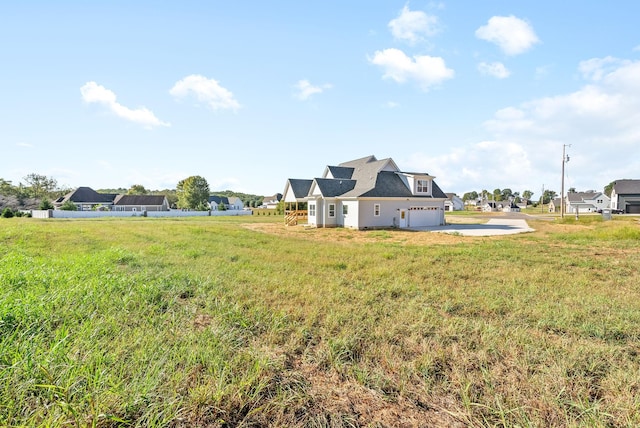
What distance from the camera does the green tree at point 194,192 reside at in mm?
58406

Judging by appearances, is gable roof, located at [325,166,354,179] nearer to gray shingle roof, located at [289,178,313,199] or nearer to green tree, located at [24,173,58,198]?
gray shingle roof, located at [289,178,313,199]

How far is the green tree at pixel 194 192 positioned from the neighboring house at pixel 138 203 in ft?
14.5

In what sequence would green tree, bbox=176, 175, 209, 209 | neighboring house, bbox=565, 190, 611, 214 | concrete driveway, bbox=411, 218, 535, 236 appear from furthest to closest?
1. neighboring house, bbox=565, 190, 611, 214
2. green tree, bbox=176, 175, 209, 209
3. concrete driveway, bbox=411, 218, 535, 236

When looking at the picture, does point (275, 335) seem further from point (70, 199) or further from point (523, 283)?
point (70, 199)

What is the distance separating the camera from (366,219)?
22.4 meters

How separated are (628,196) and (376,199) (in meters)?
64.4

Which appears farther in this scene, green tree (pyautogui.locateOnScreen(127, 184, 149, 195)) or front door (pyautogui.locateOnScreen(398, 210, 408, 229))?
green tree (pyautogui.locateOnScreen(127, 184, 149, 195))

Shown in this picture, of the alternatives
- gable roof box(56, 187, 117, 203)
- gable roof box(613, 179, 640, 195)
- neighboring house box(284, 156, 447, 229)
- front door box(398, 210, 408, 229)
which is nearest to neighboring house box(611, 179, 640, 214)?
gable roof box(613, 179, 640, 195)

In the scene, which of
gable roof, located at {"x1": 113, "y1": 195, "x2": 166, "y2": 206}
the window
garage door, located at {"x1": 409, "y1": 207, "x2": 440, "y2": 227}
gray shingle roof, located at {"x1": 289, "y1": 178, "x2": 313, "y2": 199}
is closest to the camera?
garage door, located at {"x1": 409, "y1": 207, "x2": 440, "y2": 227}

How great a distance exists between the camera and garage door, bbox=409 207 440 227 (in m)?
24.4

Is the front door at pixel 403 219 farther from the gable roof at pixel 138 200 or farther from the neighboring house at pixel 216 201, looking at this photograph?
the neighboring house at pixel 216 201

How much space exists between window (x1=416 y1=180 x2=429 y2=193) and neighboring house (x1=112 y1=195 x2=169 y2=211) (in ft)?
175

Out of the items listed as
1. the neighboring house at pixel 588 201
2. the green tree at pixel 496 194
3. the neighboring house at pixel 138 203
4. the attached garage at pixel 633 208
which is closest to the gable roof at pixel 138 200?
the neighboring house at pixel 138 203

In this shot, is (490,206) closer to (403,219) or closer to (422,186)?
(422,186)
